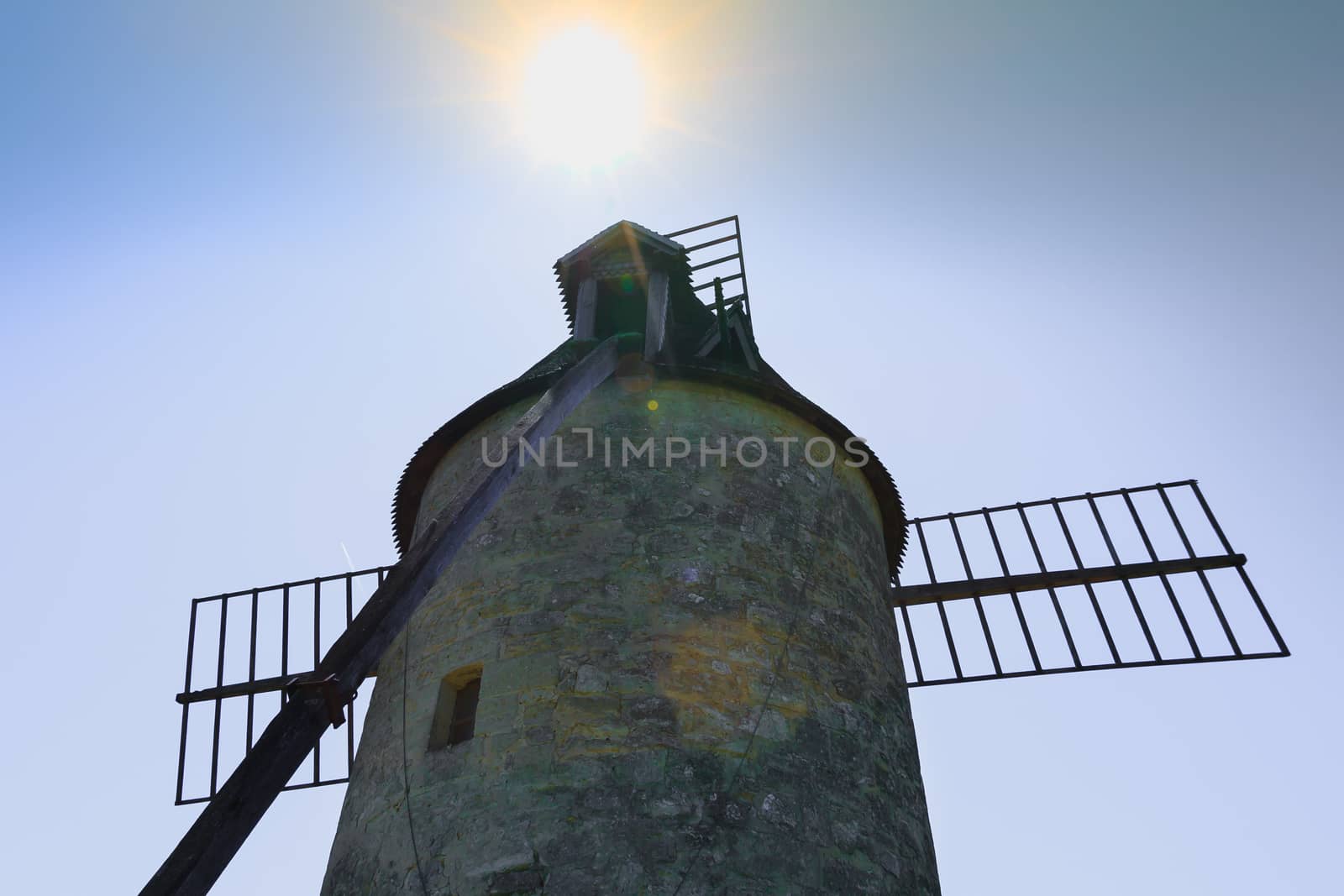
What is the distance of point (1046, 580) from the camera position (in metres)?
8.26

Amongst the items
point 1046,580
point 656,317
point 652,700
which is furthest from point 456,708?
point 1046,580

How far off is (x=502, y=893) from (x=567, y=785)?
1.93 feet

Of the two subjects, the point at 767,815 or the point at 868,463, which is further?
the point at 868,463

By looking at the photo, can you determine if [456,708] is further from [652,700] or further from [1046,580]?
[1046,580]

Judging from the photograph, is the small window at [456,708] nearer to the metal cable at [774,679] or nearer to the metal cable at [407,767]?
the metal cable at [407,767]

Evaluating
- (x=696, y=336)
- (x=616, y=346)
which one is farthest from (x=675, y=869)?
(x=696, y=336)

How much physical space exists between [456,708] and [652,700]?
1300 mm

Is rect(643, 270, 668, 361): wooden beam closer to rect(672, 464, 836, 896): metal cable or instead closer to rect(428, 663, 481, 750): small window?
rect(672, 464, 836, 896): metal cable

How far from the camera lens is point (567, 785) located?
4.95 metres

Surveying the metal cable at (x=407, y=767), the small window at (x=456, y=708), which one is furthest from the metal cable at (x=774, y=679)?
the small window at (x=456, y=708)

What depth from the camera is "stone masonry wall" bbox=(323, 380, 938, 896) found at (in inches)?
191

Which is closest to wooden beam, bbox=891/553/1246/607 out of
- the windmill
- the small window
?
the windmill

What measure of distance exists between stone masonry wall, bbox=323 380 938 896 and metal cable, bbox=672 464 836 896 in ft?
0.05

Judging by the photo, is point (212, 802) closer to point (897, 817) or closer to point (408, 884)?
point (408, 884)
